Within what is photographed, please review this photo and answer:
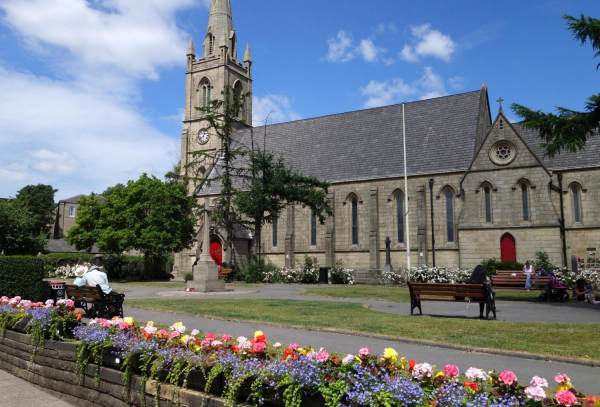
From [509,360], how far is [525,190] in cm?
2573

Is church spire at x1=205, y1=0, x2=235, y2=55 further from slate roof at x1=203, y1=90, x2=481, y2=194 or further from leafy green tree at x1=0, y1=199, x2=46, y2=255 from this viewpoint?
leafy green tree at x1=0, y1=199, x2=46, y2=255

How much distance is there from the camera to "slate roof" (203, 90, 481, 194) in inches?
1430

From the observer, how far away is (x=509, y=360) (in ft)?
24.4

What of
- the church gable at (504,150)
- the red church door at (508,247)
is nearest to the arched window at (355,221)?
the church gable at (504,150)

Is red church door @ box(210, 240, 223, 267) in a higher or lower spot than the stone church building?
lower

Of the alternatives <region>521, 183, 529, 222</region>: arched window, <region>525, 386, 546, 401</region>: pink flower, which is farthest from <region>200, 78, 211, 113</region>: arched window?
<region>525, 386, 546, 401</region>: pink flower

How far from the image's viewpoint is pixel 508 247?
1176 inches

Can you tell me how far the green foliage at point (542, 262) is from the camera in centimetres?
2716

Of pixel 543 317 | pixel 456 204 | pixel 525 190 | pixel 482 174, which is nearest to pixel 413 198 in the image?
pixel 456 204

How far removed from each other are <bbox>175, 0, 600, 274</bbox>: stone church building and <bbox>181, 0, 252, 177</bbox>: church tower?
0.45m

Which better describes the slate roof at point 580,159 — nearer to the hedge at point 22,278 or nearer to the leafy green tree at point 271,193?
the leafy green tree at point 271,193

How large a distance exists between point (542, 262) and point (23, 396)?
27681 millimetres

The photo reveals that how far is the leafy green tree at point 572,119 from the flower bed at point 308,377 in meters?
13.0

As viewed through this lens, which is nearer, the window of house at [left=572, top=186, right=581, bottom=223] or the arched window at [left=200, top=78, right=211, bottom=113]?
the window of house at [left=572, top=186, right=581, bottom=223]
